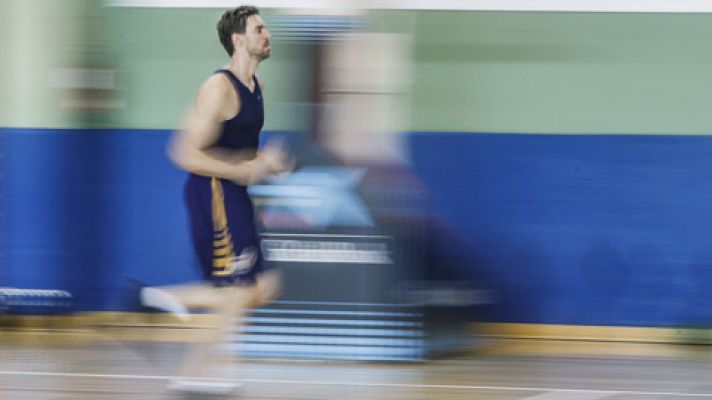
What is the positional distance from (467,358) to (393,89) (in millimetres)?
1469

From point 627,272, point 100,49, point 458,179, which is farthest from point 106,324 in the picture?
point 627,272

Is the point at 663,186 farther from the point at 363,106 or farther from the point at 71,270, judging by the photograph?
the point at 71,270

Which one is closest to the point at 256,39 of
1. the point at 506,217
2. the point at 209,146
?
the point at 209,146

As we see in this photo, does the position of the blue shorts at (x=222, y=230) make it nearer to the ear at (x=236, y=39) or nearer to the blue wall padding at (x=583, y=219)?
the ear at (x=236, y=39)

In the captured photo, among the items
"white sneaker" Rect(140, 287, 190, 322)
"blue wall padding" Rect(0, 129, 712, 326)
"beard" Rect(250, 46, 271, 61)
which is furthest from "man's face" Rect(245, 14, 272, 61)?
"blue wall padding" Rect(0, 129, 712, 326)

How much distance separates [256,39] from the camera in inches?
243

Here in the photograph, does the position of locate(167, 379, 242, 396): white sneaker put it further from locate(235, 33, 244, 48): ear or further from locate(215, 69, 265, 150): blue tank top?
locate(235, 33, 244, 48): ear

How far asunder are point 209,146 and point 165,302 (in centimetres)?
85

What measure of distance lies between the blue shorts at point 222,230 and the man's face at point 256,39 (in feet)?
1.90

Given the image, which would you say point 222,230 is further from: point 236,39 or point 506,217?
point 506,217

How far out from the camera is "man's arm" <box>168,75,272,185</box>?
6.00 m

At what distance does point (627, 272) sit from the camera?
834cm

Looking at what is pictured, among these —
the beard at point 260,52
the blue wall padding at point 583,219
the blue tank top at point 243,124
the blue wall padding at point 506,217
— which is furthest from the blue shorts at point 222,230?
the blue wall padding at point 583,219

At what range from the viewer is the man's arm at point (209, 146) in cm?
600
